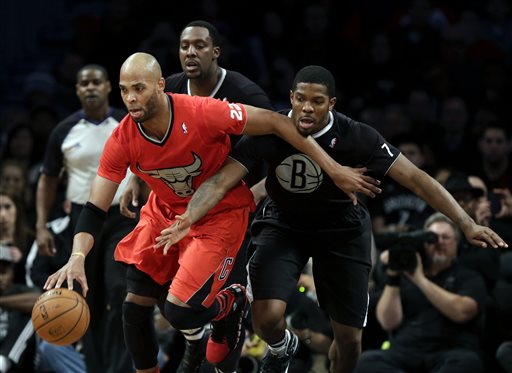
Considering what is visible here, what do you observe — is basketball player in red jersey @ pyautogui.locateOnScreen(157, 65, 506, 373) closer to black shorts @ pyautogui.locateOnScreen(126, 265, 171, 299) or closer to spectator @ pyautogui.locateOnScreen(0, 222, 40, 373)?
black shorts @ pyautogui.locateOnScreen(126, 265, 171, 299)

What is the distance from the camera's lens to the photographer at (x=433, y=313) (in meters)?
7.30

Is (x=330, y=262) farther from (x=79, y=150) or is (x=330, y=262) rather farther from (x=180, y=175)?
(x=79, y=150)

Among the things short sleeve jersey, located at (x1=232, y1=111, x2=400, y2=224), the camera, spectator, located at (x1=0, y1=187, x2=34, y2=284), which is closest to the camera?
short sleeve jersey, located at (x1=232, y1=111, x2=400, y2=224)

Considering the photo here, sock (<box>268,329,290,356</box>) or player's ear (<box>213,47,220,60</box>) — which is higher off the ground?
player's ear (<box>213,47,220,60</box>)

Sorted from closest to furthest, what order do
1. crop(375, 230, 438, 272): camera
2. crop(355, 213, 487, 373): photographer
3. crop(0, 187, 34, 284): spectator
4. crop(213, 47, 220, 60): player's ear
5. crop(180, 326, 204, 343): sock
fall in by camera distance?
crop(180, 326, 204, 343): sock < crop(213, 47, 220, 60): player's ear < crop(375, 230, 438, 272): camera < crop(355, 213, 487, 373): photographer < crop(0, 187, 34, 284): spectator

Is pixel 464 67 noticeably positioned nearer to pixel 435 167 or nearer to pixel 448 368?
pixel 435 167

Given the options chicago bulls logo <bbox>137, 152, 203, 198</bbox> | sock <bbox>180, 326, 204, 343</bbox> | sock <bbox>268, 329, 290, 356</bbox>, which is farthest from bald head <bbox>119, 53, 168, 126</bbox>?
sock <bbox>268, 329, 290, 356</bbox>

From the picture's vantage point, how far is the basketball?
18.0 feet

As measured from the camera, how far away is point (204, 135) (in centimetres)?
569

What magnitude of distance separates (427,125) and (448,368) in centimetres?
343

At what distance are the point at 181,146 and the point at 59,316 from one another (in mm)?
1134

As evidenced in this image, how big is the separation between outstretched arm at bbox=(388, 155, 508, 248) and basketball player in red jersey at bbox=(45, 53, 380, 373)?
0.86 ft

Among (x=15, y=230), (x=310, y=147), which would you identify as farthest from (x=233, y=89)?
(x=15, y=230)

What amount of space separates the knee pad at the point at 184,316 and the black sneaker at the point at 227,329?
11.4 inches
